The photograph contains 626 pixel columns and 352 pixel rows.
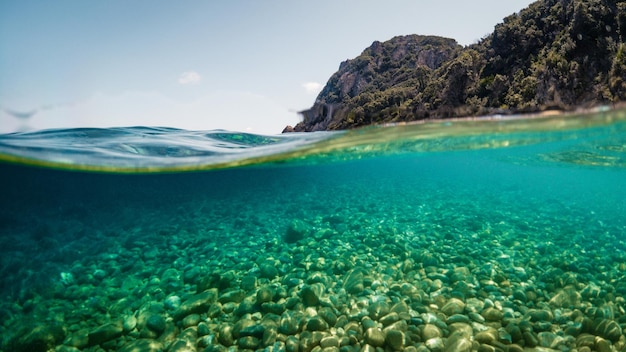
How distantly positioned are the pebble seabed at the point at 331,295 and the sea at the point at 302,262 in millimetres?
27

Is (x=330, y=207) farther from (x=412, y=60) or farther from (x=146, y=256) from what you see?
(x=412, y=60)

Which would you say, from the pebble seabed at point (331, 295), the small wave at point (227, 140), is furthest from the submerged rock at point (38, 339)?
the small wave at point (227, 140)

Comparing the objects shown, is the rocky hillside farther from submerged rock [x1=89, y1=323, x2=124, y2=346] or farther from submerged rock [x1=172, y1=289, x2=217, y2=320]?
submerged rock [x1=89, y1=323, x2=124, y2=346]

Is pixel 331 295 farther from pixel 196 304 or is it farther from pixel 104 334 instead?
pixel 104 334

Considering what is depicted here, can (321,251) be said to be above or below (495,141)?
below

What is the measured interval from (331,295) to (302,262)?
127 cm

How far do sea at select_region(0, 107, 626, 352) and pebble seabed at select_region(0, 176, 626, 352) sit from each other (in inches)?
1.1

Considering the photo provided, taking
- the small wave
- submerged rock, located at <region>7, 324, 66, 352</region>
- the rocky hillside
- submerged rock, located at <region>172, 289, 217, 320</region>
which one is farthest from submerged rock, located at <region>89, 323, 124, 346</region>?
the rocky hillside

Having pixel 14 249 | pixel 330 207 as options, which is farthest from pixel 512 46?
pixel 14 249

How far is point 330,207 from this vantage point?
10.3 metres

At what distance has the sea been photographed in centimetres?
411

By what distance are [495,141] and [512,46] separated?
3928 cm

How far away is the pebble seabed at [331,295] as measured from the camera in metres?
3.99

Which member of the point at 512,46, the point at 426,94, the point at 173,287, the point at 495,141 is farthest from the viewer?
the point at 426,94
